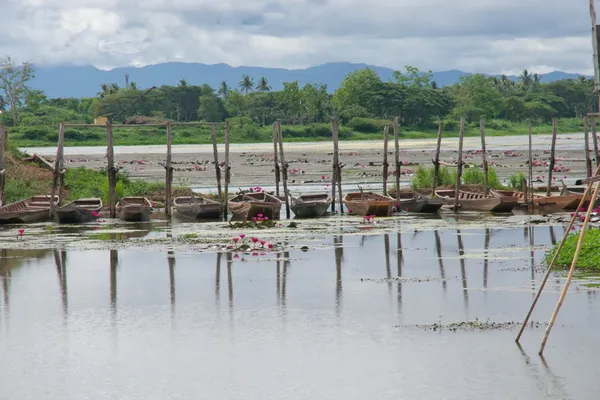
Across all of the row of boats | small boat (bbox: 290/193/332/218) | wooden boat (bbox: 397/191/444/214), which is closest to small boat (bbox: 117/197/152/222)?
the row of boats

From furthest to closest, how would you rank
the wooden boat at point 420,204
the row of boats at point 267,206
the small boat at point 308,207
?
the wooden boat at point 420,204
the small boat at point 308,207
the row of boats at point 267,206

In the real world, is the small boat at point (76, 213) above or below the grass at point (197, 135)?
below

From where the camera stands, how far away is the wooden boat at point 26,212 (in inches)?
1153

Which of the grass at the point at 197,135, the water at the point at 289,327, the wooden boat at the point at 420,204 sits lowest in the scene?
the water at the point at 289,327

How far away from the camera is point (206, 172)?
2083 inches

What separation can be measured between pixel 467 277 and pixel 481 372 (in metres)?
6.63

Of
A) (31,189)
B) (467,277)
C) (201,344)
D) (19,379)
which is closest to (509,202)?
(467,277)

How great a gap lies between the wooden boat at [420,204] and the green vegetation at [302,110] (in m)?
61.2

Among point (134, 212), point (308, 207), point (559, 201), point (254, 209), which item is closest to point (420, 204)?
point (308, 207)

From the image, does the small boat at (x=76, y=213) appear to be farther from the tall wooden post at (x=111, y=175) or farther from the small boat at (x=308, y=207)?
the small boat at (x=308, y=207)

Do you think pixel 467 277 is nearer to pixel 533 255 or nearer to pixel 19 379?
pixel 533 255

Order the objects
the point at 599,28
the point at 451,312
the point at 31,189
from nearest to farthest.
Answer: the point at 599,28 < the point at 451,312 < the point at 31,189

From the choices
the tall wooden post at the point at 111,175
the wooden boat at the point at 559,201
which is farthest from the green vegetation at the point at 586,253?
the tall wooden post at the point at 111,175

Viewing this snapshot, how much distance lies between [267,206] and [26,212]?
700 cm
